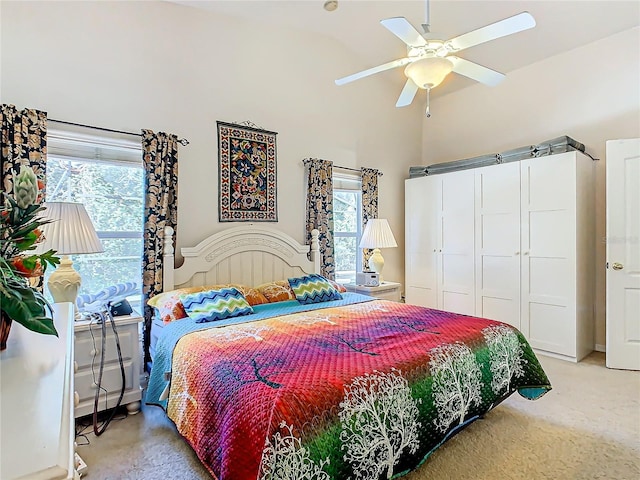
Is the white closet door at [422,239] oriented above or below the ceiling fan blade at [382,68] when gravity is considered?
below

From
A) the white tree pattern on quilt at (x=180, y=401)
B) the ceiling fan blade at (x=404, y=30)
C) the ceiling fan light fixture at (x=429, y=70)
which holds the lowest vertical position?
the white tree pattern on quilt at (x=180, y=401)

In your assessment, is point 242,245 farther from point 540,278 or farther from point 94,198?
point 540,278

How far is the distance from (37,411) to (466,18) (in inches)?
174

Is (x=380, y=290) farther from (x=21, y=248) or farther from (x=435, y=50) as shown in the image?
(x=21, y=248)

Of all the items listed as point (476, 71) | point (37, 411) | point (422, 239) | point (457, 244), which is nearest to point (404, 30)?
point (476, 71)

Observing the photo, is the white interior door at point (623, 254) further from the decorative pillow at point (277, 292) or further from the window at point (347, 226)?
the decorative pillow at point (277, 292)

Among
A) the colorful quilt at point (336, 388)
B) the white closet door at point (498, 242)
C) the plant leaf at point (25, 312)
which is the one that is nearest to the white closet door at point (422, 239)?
the white closet door at point (498, 242)

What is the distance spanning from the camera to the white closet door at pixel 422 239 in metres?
4.69

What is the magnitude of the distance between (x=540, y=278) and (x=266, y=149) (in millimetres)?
3195

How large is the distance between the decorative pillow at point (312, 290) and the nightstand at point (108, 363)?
1288 mm

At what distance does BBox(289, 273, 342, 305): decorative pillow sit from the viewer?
10.4 feet

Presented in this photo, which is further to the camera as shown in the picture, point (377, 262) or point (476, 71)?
point (377, 262)

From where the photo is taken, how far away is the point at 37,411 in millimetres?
639

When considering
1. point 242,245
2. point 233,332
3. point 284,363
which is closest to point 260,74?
point 242,245
